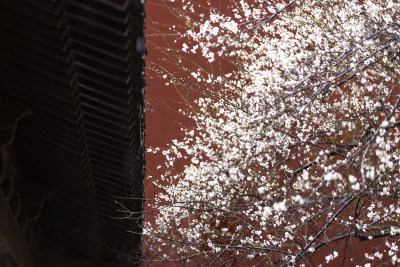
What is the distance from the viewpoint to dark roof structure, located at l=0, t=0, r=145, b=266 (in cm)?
292

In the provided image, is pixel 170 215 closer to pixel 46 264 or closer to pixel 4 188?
pixel 46 264

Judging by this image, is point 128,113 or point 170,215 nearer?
point 128,113

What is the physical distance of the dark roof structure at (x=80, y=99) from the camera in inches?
115

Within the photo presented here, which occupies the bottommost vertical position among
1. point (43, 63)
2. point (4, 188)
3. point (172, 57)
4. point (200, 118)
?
point (4, 188)

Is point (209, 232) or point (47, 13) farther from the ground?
point (209, 232)

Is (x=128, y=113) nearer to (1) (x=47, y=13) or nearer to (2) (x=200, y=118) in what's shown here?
(1) (x=47, y=13)

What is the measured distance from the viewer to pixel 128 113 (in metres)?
3.69

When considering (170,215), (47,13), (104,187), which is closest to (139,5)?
(47,13)

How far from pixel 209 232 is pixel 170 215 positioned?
0.77 m

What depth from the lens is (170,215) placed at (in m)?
8.89

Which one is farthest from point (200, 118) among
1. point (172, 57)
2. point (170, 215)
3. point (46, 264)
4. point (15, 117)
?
point (15, 117)

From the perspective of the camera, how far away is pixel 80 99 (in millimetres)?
3715

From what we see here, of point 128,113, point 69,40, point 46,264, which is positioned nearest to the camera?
point 69,40

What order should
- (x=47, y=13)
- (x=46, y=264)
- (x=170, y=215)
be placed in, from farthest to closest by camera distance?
(x=170, y=215) → (x=46, y=264) → (x=47, y=13)
